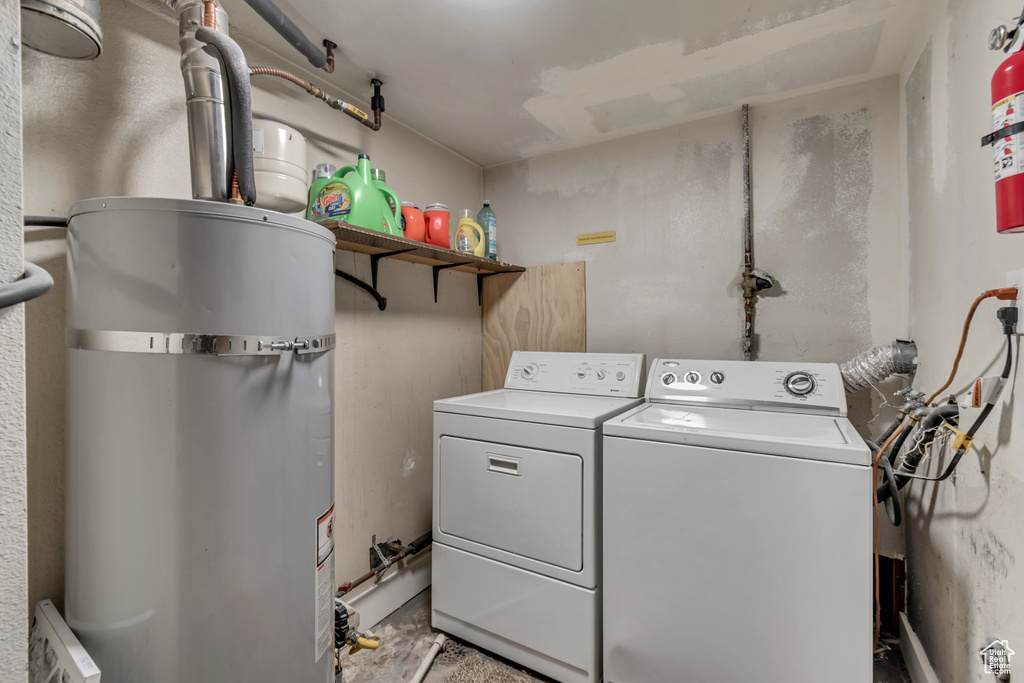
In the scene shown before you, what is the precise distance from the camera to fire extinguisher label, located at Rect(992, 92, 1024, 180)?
73 centimetres

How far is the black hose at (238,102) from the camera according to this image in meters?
0.98

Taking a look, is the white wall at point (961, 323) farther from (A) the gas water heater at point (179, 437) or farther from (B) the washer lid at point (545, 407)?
(A) the gas water heater at point (179, 437)

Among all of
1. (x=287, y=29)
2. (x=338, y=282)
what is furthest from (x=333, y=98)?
(x=338, y=282)

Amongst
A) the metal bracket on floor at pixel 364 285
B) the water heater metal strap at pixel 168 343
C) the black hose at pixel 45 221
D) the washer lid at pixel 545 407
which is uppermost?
the black hose at pixel 45 221

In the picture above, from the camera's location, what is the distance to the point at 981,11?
1.05m

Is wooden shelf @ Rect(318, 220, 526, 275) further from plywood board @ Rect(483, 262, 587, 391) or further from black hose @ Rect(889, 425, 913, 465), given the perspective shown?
black hose @ Rect(889, 425, 913, 465)

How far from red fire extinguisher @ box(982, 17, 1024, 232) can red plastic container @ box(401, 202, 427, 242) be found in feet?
5.62

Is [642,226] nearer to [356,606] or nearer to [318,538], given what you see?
[318,538]

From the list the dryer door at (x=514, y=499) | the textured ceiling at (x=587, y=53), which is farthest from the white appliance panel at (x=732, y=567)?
the textured ceiling at (x=587, y=53)

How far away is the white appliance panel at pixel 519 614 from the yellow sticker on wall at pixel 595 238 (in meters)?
1.68

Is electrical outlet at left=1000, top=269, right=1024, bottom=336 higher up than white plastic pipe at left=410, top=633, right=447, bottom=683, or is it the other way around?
electrical outlet at left=1000, top=269, right=1024, bottom=336

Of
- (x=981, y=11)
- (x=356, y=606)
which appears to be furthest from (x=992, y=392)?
(x=356, y=606)

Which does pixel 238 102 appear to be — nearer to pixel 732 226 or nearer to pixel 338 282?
pixel 338 282

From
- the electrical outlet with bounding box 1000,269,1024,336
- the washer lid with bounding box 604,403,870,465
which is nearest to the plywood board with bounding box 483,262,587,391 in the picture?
the washer lid with bounding box 604,403,870,465
